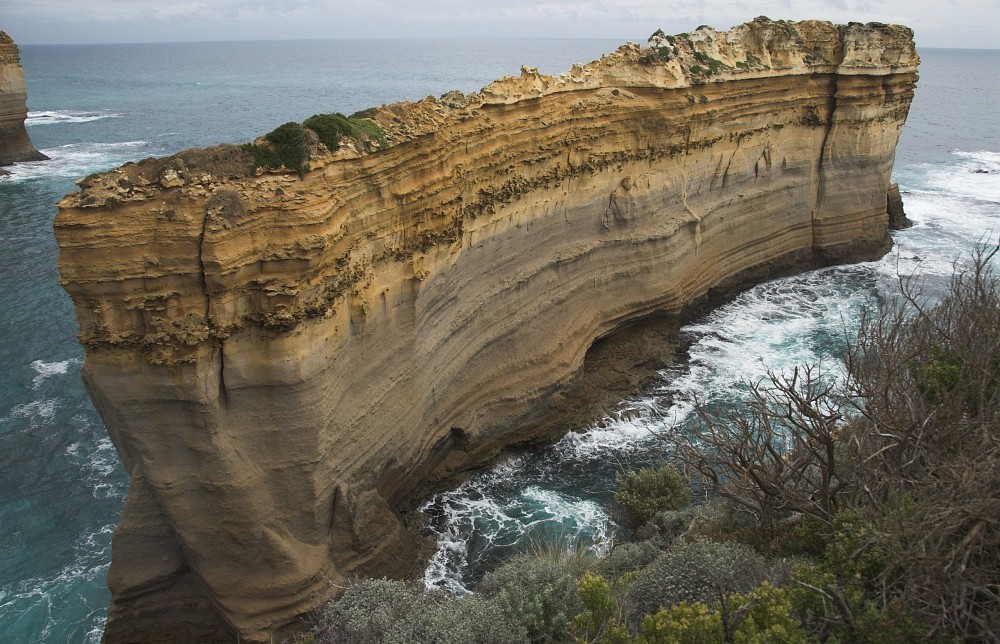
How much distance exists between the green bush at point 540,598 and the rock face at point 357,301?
337cm

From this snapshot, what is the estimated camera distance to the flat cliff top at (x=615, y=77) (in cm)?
1202

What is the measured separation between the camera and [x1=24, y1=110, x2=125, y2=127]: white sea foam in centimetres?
7125

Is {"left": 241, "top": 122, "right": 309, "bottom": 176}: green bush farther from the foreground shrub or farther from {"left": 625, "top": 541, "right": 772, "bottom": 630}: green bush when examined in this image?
{"left": 625, "top": 541, "right": 772, "bottom": 630}: green bush

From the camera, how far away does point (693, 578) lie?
11227 mm

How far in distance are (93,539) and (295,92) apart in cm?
8596

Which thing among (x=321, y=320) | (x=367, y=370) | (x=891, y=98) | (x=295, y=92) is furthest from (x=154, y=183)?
(x=295, y=92)

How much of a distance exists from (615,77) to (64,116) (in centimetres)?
6976

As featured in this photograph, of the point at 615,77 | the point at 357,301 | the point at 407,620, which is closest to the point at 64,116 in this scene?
the point at 615,77

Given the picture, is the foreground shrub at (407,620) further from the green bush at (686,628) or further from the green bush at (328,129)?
the green bush at (328,129)

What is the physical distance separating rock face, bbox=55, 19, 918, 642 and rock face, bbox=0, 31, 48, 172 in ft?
148

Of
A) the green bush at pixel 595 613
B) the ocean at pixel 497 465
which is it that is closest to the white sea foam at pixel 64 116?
the ocean at pixel 497 465

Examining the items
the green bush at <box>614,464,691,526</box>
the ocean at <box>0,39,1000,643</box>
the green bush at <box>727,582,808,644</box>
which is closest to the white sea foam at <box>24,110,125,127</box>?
the ocean at <box>0,39,1000,643</box>

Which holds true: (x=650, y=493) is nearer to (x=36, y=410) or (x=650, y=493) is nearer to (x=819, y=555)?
(x=819, y=555)

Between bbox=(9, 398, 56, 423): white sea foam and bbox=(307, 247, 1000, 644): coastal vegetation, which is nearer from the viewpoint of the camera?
bbox=(307, 247, 1000, 644): coastal vegetation
